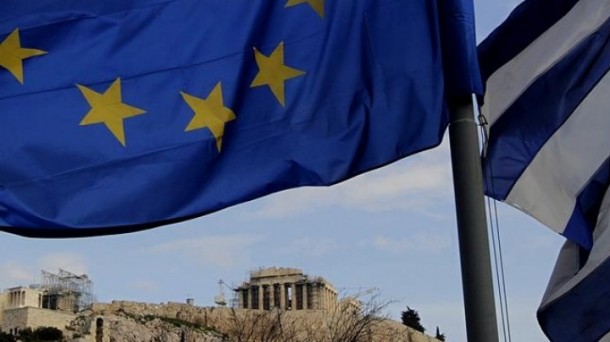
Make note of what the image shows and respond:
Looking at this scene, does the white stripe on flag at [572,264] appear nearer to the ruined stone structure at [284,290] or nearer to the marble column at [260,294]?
the ruined stone structure at [284,290]

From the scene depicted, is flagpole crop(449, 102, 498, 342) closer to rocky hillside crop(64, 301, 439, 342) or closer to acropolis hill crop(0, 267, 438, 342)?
acropolis hill crop(0, 267, 438, 342)

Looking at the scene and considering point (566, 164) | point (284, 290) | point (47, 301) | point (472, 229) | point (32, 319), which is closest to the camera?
point (472, 229)

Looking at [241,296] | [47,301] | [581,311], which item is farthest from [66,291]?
[581,311]

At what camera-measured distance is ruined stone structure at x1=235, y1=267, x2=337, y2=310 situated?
8656cm

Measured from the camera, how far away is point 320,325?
183 ft

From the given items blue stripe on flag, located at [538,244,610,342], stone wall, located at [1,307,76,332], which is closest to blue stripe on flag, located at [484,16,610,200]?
blue stripe on flag, located at [538,244,610,342]

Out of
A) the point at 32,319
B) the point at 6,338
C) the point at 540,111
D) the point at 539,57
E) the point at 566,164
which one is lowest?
the point at 566,164

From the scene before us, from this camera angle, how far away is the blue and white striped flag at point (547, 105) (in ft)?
17.5

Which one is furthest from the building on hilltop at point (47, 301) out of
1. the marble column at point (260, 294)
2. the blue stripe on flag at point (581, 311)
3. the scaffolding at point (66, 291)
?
the blue stripe on flag at point (581, 311)

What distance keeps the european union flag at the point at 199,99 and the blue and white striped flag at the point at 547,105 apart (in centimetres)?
58

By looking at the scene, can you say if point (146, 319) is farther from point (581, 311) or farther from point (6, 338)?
point (581, 311)

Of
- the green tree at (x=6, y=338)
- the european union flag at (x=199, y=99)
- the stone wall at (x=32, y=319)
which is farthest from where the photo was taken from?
the stone wall at (x=32, y=319)

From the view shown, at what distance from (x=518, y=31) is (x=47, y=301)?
7522 cm

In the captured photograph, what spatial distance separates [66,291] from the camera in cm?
7769
